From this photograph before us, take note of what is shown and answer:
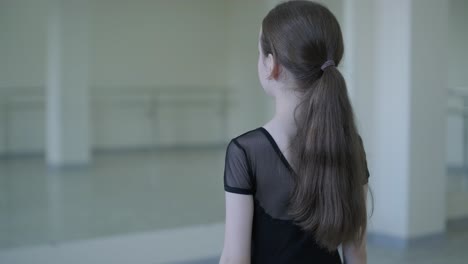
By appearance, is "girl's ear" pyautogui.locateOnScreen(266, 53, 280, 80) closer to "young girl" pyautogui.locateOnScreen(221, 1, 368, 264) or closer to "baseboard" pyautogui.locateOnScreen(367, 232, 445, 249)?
"young girl" pyautogui.locateOnScreen(221, 1, 368, 264)

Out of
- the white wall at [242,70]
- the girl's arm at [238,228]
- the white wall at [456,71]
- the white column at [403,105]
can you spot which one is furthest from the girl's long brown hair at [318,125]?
the white wall at [242,70]

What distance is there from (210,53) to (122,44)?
5.60 feet

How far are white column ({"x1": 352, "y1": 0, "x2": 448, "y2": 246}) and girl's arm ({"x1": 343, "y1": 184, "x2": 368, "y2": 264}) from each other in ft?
12.0

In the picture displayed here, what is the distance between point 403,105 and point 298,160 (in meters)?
3.86

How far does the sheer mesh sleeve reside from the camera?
1331 mm

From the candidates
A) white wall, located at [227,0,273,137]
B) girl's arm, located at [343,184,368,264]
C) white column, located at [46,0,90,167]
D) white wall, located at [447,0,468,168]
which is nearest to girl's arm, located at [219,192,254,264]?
girl's arm, located at [343,184,368,264]

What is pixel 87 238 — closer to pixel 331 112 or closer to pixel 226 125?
pixel 331 112

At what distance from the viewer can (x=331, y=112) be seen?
4.31 feet

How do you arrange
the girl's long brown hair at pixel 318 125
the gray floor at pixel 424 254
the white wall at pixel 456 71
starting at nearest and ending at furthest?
the girl's long brown hair at pixel 318 125 < the gray floor at pixel 424 254 < the white wall at pixel 456 71

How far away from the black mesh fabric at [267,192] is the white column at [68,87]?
737 cm

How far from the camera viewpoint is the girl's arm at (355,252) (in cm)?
147

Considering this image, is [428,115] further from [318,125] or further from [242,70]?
[242,70]

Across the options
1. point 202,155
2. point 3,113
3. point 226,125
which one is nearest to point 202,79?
point 226,125

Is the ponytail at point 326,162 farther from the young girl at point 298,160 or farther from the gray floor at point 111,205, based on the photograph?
the gray floor at point 111,205
